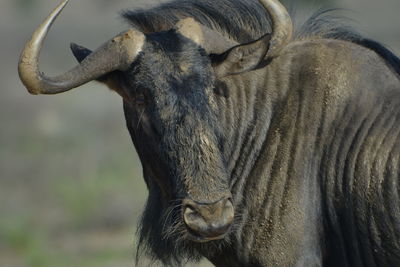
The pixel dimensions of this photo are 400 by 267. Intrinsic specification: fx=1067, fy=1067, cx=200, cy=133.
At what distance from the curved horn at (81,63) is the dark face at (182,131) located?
0.30 feet

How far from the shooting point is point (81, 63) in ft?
24.1

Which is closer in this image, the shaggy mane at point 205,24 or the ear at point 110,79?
the ear at point 110,79

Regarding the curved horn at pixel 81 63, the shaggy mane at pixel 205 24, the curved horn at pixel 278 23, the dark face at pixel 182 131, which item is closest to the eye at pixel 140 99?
the dark face at pixel 182 131

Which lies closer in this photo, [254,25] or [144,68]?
[144,68]

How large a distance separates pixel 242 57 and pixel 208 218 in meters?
1.22

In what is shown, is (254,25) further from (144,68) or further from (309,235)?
(309,235)

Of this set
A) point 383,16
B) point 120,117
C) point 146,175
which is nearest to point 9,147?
point 120,117

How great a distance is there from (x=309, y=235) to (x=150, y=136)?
4.17 ft

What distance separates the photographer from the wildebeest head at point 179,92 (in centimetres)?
689

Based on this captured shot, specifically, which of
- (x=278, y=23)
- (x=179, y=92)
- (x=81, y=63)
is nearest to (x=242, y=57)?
(x=278, y=23)

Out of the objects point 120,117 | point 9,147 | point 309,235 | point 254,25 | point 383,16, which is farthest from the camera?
point 383,16

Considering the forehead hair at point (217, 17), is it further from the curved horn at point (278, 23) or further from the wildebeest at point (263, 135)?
the curved horn at point (278, 23)

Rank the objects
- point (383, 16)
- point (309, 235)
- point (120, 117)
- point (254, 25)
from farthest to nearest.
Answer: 1. point (383, 16)
2. point (120, 117)
3. point (254, 25)
4. point (309, 235)

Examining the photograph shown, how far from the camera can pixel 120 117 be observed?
25.5m
